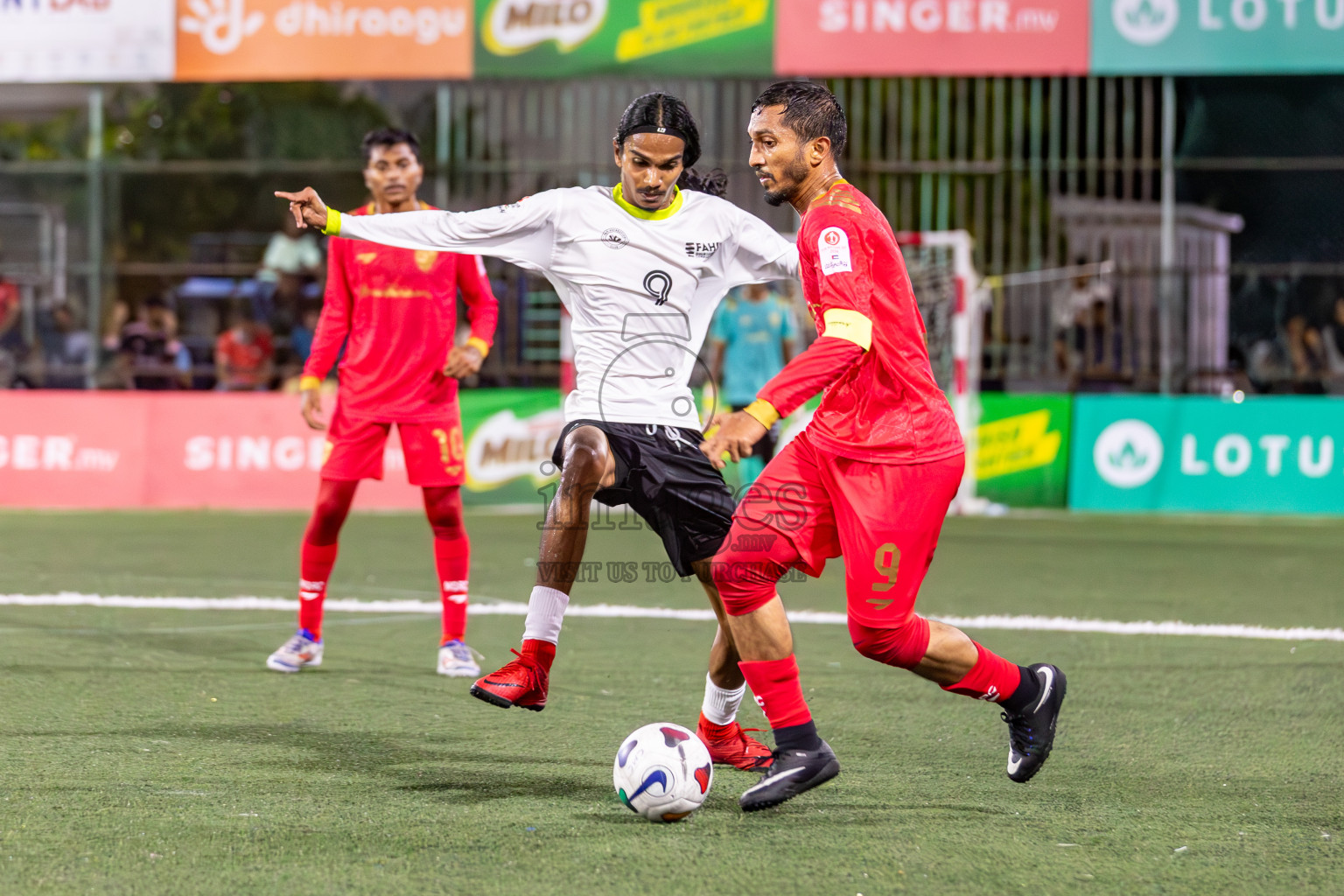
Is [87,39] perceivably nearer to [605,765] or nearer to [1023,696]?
[605,765]

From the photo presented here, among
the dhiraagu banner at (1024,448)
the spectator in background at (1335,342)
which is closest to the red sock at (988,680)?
the dhiraagu banner at (1024,448)

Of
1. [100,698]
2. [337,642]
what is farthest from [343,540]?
[100,698]

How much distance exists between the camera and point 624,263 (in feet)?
16.3

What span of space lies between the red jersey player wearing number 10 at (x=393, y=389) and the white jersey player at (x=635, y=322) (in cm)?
136

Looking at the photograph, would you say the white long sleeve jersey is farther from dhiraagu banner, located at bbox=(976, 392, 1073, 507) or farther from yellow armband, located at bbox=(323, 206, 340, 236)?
dhiraagu banner, located at bbox=(976, 392, 1073, 507)

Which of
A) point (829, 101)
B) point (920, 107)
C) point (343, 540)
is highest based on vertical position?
point (920, 107)

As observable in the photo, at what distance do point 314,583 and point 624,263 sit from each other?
218 centimetres

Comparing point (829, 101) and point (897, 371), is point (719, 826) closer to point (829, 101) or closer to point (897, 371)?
point (897, 371)

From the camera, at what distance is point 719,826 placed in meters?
4.02

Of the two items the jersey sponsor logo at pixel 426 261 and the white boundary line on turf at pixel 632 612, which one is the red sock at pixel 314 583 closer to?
the jersey sponsor logo at pixel 426 261

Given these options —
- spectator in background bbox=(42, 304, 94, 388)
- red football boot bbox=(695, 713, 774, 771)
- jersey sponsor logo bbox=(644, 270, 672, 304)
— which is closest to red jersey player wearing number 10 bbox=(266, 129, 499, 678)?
jersey sponsor logo bbox=(644, 270, 672, 304)

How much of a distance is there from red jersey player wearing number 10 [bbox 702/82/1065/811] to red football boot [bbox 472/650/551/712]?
0.73 meters

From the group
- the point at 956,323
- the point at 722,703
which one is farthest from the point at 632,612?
the point at 956,323

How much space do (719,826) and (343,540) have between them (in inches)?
302
